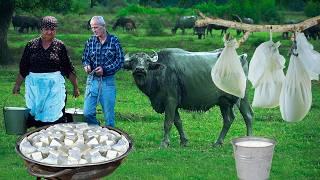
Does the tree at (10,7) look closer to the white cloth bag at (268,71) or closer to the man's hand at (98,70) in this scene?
the man's hand at (98,70)

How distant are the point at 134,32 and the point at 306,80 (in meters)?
32.1

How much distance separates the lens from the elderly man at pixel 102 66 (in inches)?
359

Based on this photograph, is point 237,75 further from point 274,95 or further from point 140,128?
point 140,128

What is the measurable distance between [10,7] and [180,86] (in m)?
13.8

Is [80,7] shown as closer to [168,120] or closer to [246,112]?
[246,112]

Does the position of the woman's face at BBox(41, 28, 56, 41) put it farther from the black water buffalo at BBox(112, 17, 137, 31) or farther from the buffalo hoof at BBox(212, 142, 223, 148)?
the black water buffalo at BBox(112, 17, 137, 31)

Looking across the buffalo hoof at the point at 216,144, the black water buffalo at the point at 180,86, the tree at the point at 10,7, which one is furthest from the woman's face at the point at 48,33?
the tree at the point at 10,7

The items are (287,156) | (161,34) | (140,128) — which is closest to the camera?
(287,156)

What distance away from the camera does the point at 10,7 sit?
76.2 feet

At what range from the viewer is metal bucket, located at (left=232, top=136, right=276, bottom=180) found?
661cm

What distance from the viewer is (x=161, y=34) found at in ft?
119

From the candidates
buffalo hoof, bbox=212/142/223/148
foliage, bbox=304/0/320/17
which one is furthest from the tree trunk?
foliage, bbox=304/0/320/17

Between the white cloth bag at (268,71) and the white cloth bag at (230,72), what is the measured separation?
139 millimetres

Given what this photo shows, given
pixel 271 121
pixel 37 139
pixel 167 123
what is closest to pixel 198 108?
pixel 167 123
